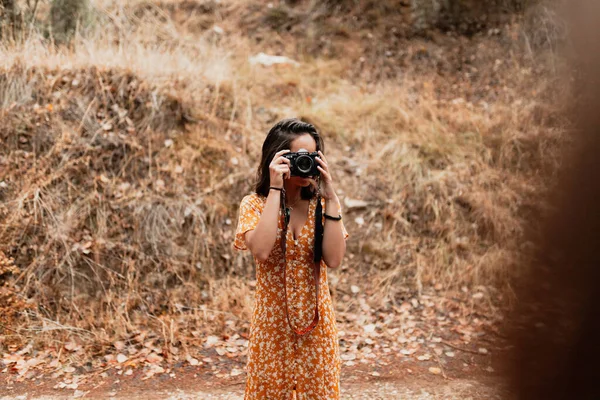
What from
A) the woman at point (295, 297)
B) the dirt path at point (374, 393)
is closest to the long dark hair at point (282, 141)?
the woman at point (295, 297)

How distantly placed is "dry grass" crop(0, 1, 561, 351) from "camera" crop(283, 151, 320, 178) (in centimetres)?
269

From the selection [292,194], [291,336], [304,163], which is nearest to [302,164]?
[304,163]

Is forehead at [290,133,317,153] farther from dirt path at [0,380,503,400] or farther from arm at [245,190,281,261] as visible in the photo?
dirt path at [0,380,503,400]

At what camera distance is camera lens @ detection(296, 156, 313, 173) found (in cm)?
206

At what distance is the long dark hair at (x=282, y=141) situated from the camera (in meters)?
2.21

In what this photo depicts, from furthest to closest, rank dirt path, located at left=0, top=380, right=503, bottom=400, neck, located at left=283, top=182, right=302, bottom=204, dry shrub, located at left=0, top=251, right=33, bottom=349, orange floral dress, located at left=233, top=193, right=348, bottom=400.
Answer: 1. dry shrub, located at left=0, top=251, right=33, bottom=349
2. dirt path, located at left=0, top=380, right=503, bottom=400
3. neck, located at left=283, top=182, right=302, bottom=204
4. orange floral dress, located at left=233, top=193, right=348, bottom=400

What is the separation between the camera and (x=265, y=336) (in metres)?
2.16

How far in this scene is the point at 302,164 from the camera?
6.77 feet

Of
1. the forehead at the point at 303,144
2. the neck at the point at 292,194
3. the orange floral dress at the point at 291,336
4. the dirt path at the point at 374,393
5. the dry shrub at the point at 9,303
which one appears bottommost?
the dirt path at the point at 374,393

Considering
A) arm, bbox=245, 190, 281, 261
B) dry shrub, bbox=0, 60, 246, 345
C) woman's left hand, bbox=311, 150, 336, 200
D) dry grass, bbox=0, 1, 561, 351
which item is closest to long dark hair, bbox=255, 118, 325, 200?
woman's left hand, bbox=311, 150, 336, 200

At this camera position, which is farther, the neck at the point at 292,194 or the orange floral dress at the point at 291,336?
the neck at the point at 292,194

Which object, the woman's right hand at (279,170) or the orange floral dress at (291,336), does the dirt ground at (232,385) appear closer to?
the orange floral dress at (291,336)

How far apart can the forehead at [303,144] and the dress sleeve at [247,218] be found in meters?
0.27

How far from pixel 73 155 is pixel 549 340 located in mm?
5148
